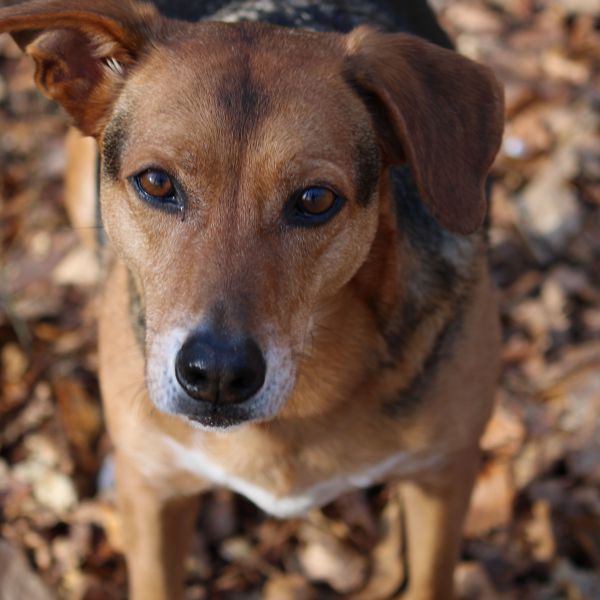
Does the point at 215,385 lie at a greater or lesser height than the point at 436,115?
lesser

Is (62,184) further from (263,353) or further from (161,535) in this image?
(263,353)

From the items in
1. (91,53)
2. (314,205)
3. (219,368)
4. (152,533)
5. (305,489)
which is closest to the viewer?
(219,368)

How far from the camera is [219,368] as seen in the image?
2.79m

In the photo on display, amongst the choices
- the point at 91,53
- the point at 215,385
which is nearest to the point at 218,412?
the point at 215,385

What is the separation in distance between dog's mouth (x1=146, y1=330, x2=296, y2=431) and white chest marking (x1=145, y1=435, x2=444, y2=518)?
55 centimetres

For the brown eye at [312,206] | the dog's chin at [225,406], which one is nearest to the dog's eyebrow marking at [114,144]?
the brown eye at [312,206]

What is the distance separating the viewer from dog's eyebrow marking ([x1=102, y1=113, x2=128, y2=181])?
317cm

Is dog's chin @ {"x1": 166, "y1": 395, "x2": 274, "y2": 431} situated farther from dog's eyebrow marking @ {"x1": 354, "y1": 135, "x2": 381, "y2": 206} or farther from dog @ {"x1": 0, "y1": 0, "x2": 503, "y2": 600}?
dog's eyebrow marking @ {"x1": 354, "y1": 135, "x2": 381, "y2": 206}

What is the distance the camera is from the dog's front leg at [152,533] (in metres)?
3.95

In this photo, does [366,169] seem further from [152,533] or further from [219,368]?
[152,533]

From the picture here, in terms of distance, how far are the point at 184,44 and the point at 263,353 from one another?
3.36ft

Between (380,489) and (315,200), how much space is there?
7.11 ft

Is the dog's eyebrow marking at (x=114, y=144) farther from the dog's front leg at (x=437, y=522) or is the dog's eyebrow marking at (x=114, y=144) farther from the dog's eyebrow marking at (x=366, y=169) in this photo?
the dog's front leg at (x=437, y=522)

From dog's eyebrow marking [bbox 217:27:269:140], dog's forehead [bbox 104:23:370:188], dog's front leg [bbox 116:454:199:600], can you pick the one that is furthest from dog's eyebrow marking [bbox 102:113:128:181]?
dog's front leg [bbox 116:454:199:600]
